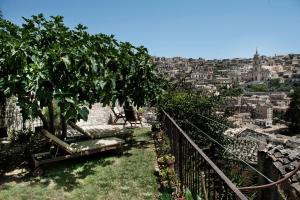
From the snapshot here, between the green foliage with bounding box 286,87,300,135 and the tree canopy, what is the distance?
257 feet

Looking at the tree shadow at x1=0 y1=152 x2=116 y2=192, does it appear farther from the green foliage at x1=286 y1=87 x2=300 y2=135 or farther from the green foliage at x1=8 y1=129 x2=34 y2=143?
the green foliage at x1=286 y1=87 x2=300 y2=135

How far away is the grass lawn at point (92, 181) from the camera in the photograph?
6328mm

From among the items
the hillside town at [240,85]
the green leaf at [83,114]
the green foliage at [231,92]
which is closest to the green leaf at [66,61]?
the green leaf at [83,114]

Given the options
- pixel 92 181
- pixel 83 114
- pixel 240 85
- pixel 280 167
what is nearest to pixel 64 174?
pixel 92 181

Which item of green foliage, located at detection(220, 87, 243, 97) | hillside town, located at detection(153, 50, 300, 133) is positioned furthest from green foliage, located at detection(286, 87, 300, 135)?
green foliage, located at detection(220, 87, 243, 97)

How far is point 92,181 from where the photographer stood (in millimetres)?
7055

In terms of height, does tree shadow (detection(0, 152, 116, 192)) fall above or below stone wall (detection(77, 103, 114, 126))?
below

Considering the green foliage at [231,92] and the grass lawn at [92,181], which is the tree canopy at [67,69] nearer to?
the grass lawn at [92,181]

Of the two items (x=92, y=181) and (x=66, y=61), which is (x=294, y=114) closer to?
(x=92, y=181)

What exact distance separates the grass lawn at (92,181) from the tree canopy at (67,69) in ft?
4.74

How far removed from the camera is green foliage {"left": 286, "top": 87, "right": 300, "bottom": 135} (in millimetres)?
80938

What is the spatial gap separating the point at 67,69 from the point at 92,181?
8.50 ft

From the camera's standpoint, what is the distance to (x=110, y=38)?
9.42m

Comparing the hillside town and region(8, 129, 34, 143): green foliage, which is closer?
region(8, 129, 34, 143): green foliage
